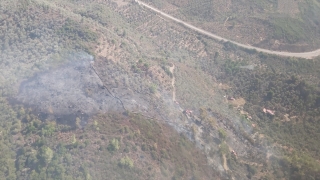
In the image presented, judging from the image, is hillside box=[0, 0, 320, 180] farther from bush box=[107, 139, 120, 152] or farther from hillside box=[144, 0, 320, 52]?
hillside box=[144, 0, 320, 52]

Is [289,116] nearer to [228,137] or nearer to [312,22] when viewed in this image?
[228,137]

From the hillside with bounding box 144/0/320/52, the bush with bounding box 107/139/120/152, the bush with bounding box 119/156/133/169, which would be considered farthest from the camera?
the hillside with bounding box 144/0/320/52

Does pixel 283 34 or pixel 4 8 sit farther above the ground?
pixel 283 34

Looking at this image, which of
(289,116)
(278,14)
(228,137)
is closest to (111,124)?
(228,137)

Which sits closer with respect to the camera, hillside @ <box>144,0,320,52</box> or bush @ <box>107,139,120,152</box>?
bush @ <box>107,139,120,152</box>

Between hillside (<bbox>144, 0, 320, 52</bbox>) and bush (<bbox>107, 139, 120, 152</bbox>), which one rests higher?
hillside (<bbox>144, 0, 320, 52</bbox>)

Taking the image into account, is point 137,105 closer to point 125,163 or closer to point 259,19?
point 125,163

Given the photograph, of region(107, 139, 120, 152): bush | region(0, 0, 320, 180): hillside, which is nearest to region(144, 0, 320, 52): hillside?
region(0, 0, 320, 180): hillside

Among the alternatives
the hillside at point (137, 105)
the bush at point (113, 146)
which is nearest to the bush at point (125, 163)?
the hillside at point (137, 105)

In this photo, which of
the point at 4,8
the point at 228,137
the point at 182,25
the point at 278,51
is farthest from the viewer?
the point at 182,25
